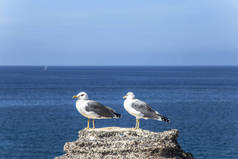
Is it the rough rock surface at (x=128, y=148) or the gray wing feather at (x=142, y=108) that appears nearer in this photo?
the rough rock surface at (x=128, y=148)

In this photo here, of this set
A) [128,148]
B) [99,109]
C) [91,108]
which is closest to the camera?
[128,148]

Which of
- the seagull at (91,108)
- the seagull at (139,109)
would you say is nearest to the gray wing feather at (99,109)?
the seagull at (91,108)

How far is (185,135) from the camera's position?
52.7 m

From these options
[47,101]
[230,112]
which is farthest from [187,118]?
[47,101]

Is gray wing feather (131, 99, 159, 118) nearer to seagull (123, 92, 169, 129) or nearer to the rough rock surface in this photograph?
seagull (123, 92, 169, 129)

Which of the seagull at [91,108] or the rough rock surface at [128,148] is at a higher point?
the seagull at [91,108]

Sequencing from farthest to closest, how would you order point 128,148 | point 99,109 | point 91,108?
point 99,109 → point 91,108 → point 128,148

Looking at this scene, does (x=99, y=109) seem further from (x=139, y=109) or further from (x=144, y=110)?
(x=144, y=110)

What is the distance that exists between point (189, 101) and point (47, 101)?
29.9 meters

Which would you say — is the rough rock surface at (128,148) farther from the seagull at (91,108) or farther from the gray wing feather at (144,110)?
the seagull at (91,108)

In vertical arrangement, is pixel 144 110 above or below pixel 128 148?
above

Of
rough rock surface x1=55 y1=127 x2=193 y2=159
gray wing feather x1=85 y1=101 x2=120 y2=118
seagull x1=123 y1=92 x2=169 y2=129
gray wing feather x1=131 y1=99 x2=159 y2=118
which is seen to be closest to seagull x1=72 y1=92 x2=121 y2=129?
gray wing feather x1=85 y1=101 x2=120 y2=118

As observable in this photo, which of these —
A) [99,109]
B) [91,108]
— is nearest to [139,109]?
[99,109]

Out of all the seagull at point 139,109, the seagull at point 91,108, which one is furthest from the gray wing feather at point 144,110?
the seagull at point 91,108
